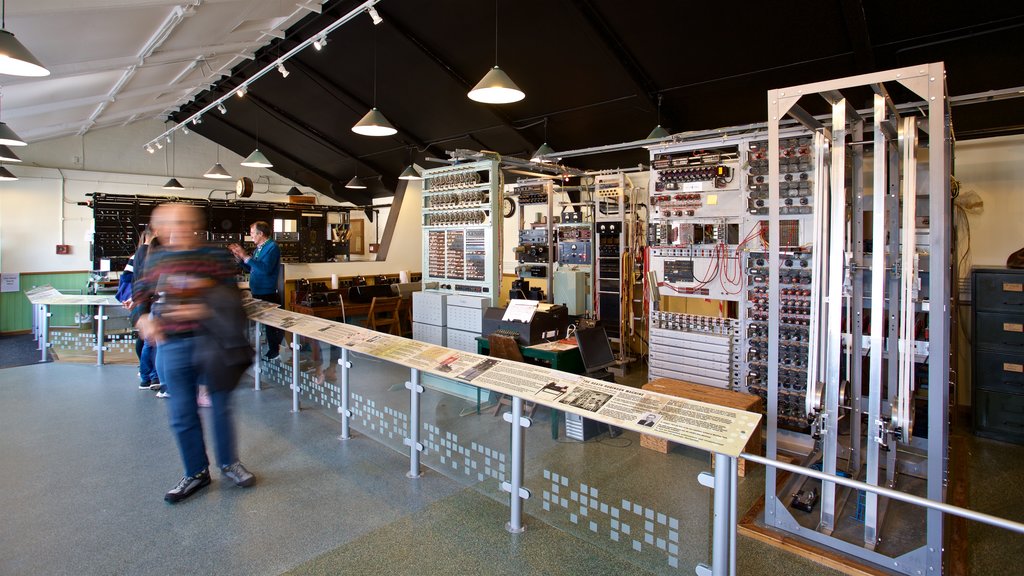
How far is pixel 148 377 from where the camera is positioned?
5.45 m

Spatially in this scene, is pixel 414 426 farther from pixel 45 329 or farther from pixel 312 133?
pixel 312 133

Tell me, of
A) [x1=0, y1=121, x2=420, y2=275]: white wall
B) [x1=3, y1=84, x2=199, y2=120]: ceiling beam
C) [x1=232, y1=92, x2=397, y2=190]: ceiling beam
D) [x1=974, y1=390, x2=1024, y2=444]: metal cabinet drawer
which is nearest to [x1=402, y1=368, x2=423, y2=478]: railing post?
[x1=974, y1=390, x2=1024, y2=444]: metal cabinet drawer

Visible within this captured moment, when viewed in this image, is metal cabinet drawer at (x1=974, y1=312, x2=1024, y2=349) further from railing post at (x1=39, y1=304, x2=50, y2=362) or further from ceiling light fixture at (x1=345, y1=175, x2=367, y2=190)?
ceiling light fixture at (x1=345, y1=175, x2=367, y2=190)

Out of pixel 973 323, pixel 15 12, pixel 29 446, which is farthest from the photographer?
pixel 973 323

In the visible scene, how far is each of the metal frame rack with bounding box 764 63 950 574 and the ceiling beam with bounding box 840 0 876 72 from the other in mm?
2315

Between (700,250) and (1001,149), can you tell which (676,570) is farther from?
(1001,149)

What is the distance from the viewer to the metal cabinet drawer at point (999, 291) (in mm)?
4270

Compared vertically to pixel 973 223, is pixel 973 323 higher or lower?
lower

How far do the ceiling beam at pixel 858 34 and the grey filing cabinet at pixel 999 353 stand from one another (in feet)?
7.66

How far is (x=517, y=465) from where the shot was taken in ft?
9.09

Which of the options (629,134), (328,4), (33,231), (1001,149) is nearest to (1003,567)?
(1001,149)

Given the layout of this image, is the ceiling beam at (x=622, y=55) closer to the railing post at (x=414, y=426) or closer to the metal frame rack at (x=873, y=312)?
the metal frame rack at (x=873, y=312)

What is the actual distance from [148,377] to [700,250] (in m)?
5.58

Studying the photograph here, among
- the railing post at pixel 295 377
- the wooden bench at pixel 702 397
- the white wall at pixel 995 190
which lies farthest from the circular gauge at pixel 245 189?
the white wall at pixel 995 190
